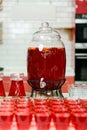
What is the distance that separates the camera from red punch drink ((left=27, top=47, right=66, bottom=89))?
1.64 metres

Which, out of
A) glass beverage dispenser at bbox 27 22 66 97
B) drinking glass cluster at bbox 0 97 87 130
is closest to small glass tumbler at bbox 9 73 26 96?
glass beverage dispenser at bbox 27 22 66 97

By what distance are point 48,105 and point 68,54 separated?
10.8 feet

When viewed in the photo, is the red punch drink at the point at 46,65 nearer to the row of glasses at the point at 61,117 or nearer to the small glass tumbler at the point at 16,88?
the small glass tumbler at the point at 16,88

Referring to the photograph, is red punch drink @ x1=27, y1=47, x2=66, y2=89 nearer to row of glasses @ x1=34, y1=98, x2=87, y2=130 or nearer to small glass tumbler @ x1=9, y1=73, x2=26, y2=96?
small glass tumbler @ x1=9, y1=73, x2=26, y2=96

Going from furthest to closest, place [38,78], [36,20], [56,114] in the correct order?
1. [36,20]
2. [38,78]
3. [56,114]

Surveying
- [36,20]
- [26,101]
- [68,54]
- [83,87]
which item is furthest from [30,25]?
[26,101]

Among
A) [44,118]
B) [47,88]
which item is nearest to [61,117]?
[44,118]

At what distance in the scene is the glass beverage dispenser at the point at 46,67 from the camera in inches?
63.9

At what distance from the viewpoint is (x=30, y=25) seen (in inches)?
177

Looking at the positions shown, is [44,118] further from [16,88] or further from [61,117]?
[16,88]

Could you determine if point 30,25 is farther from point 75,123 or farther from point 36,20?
point 75,123

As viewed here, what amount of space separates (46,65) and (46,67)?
0.01 m

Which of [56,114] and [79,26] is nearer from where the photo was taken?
[56,114]

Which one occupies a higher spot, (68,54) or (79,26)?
(79,26)
